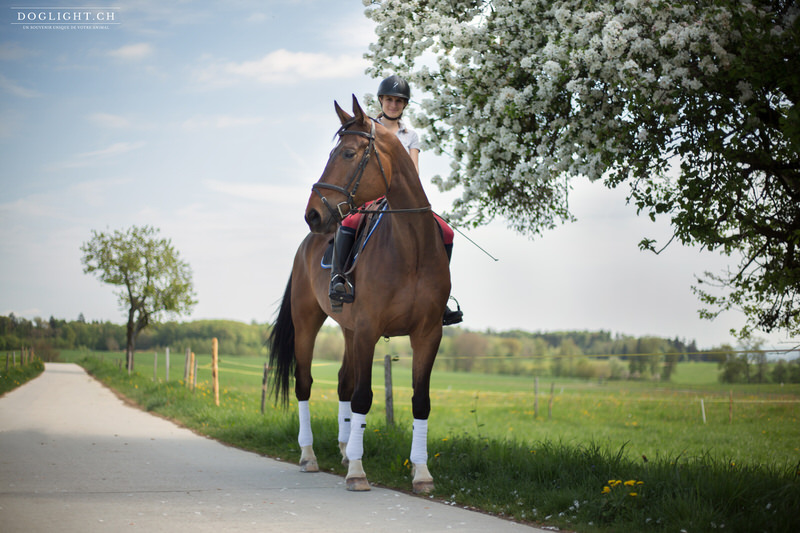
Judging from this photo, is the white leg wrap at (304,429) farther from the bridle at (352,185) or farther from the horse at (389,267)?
the bridle at (352,185)

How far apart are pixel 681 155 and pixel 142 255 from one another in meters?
37.6

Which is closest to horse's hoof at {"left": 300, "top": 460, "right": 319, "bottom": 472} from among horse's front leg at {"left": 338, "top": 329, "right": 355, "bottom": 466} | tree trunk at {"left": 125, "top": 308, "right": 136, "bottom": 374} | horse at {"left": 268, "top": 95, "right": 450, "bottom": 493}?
horse's front leg at {"left": 338, "top": 329, "right": 355, "bottom": 466}

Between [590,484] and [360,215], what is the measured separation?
3.66 m

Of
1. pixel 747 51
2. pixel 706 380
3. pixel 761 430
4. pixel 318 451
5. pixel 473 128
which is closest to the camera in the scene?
pixel 747 51

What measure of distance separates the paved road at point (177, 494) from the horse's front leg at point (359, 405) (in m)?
0.20

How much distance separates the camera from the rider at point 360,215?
7.09m

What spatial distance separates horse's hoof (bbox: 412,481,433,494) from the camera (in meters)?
6.56

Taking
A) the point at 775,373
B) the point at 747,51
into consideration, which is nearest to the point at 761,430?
the point at 775,373

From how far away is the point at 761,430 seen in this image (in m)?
18.1

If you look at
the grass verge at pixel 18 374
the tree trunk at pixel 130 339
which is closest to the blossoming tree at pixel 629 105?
the grass verge at pixel 18 374

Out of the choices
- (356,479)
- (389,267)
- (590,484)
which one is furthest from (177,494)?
(590,484)

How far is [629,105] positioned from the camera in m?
7.76

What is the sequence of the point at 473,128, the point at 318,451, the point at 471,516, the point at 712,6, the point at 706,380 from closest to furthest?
the point at 471,516 < the point at 712,6 < the point at 318,451 < the point at 473,128 < the point at 706,380

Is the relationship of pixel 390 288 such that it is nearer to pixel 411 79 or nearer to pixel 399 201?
pixel 399 201
